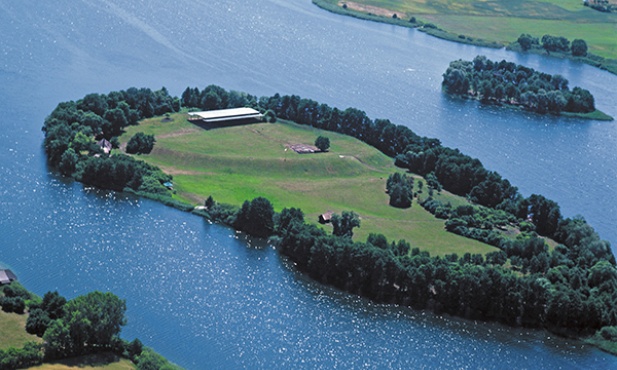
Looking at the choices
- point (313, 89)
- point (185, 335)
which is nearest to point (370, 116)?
point (313, 89)

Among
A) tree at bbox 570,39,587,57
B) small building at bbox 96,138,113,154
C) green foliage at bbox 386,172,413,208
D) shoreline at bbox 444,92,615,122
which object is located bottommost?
small building at bbox 96,138,113,154

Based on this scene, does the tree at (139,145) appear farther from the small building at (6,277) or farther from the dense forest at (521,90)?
the dense forest at (521,90)

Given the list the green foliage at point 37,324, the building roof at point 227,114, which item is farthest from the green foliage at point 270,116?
the green foliage at point 37,324

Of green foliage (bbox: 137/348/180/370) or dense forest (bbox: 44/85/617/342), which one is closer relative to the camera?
green foliage (bbox: 137/348/180/370)

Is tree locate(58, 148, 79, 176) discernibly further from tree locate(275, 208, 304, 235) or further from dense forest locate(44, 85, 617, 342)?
tree locate(275, 208, 304, 235)

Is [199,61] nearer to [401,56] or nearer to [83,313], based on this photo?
[401,56]

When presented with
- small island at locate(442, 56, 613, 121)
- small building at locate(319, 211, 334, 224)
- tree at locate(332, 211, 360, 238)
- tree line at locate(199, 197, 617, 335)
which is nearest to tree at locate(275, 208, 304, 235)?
tree line at locate(199, 197, 617, 335)

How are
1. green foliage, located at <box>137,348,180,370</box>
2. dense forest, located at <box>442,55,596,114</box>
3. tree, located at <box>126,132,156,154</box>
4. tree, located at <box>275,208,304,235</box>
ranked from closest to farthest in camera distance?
green foliage, located at <box>137,348,180,370</box> < tree, located at <box>275,208,304,235</box> < tree, located at <box>126,132,156,154</box> < dense forest, located at <box>442,55,596,114</box>

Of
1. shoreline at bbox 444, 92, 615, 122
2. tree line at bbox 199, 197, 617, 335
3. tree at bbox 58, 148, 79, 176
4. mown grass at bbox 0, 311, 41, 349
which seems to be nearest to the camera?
mown grass at bbox 0, 311, 41, 349
